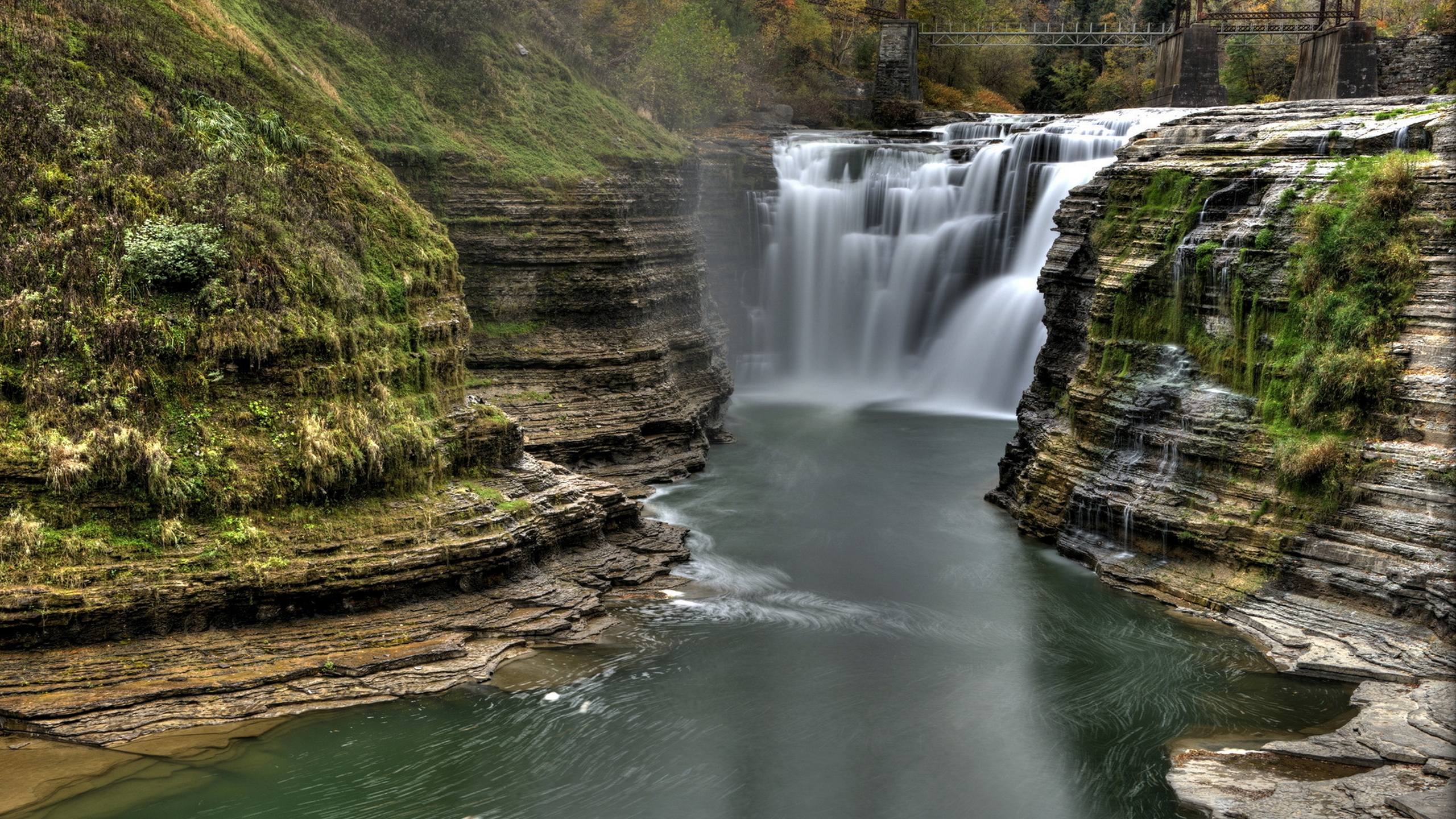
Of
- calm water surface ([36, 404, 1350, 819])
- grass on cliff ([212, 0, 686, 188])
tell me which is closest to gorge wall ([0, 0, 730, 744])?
calm water surface ([36, 404, 1350, 819])

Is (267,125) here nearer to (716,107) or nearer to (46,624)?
(46,624)

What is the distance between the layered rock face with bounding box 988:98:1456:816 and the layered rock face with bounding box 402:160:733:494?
6803 mm

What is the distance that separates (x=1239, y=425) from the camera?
16078 millimetres

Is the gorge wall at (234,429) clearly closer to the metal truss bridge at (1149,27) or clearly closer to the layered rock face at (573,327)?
the layered rock face at (573,327)

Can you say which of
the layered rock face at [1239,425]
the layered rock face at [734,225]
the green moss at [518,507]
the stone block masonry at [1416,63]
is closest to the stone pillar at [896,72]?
the layered rock face at [734,225]

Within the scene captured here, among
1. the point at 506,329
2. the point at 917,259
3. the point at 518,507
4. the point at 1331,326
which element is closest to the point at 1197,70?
the point at 917,259

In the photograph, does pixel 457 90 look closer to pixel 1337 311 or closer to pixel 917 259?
pixel 917 259

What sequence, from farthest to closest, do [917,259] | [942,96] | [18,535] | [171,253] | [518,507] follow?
[942,96] → [917,259] → [518,507] → [171,253] → [18,535]

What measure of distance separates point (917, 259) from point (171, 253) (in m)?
20.5

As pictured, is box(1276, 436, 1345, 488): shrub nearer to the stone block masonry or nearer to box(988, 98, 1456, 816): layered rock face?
box(988, 98, 1456, 816): layered rock face

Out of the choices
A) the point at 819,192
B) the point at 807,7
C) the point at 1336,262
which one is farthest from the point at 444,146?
the point at 807,7

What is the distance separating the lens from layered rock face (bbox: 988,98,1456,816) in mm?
13656

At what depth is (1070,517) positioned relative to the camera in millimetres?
17969

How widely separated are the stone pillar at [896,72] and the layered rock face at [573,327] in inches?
746
